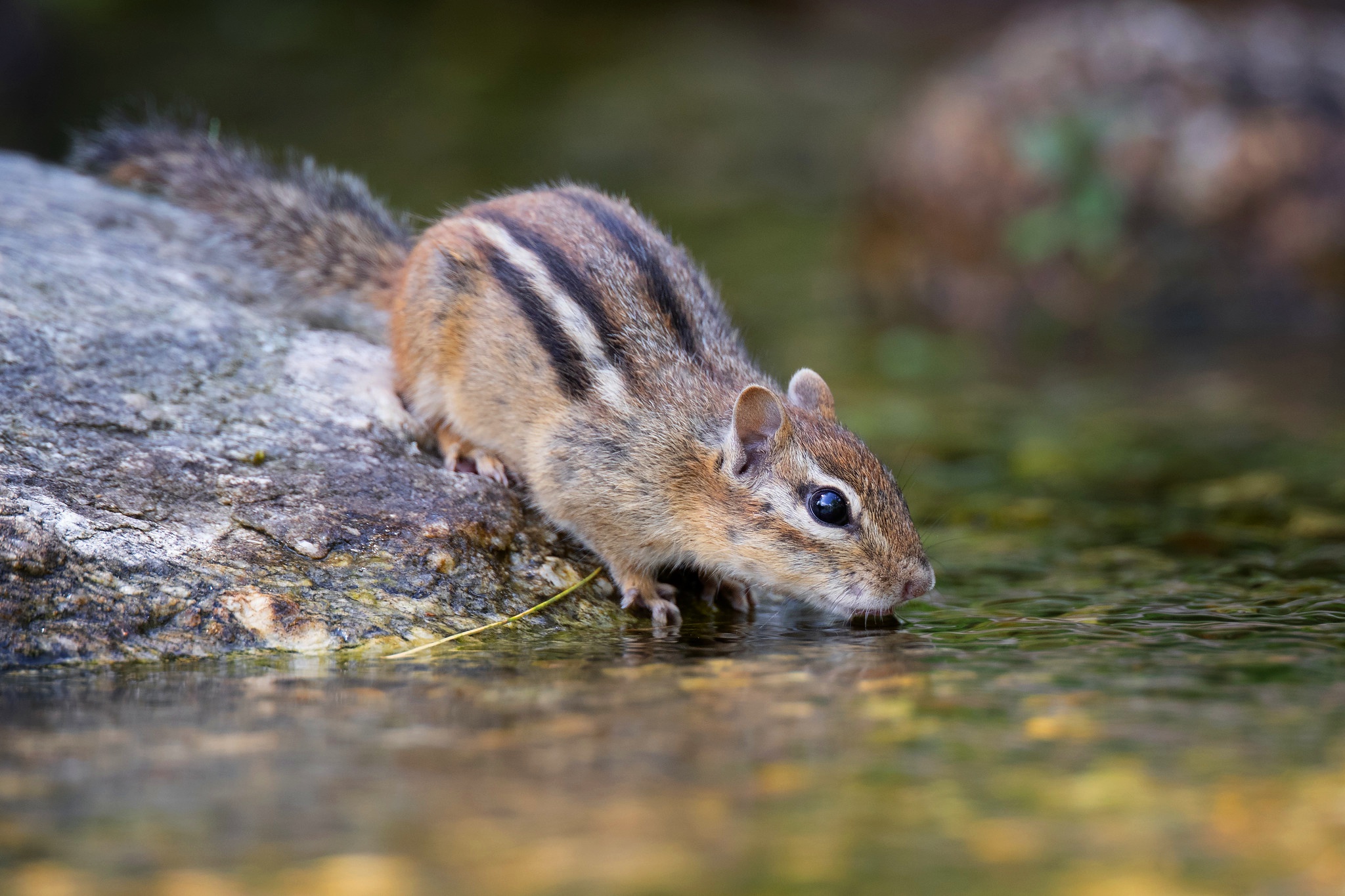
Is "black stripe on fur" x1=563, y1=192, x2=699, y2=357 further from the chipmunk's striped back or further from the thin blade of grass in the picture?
the thin blade of grass

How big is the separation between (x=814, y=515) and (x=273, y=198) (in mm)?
2774

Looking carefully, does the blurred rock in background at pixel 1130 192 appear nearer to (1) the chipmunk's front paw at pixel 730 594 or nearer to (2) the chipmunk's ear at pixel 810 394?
(2) the chipmunk's ear at pixel 810 394

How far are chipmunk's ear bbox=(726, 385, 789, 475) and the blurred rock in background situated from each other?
19.9 feet

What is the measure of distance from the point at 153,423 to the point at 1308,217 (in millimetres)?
8948

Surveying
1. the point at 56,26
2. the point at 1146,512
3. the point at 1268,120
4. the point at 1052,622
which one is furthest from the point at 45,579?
the point at 56,26

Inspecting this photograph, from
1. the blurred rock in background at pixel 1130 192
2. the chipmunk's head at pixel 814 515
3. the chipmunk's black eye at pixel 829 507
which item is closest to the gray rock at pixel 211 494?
the chipmunk's head at pixel 814 515

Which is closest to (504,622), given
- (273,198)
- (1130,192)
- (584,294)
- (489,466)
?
(489,466)

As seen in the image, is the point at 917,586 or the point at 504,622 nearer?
the point at 504,622

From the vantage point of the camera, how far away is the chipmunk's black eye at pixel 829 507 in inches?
158

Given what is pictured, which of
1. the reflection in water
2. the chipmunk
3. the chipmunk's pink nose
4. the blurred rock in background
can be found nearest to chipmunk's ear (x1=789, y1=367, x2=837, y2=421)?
the chipmunk

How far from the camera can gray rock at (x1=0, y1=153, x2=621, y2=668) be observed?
3355mm

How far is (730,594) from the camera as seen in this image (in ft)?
14.4

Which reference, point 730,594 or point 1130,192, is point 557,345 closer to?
point 730,594

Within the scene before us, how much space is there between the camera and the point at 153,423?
3.89 m
